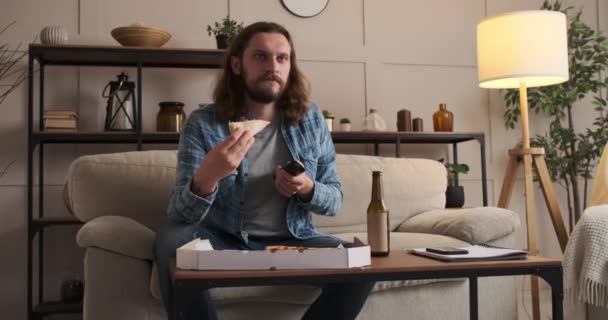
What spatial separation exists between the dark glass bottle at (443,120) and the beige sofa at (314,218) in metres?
0.59

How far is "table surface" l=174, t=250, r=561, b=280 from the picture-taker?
118 centimetres

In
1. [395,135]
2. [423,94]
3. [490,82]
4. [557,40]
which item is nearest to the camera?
[557,40]

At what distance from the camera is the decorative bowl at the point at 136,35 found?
10.4 ft

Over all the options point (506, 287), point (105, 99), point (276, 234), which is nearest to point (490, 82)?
point (506, 287)

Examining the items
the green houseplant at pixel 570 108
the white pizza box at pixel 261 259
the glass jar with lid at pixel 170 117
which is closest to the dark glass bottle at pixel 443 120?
the green houseplant at pixel 570 108

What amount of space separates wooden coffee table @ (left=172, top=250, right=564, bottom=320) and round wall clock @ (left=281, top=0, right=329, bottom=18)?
2519 millimetres

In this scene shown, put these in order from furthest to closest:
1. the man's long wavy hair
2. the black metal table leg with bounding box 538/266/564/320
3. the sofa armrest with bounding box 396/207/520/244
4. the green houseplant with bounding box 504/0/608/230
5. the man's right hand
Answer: the green houseplant with bounding box 504/0/608/230 → the sofa armrest with bounding box 396/207/520/244 → the man's long wavy hair → the man's right hand → the black metal table leg with bounding box 538/266/564/320

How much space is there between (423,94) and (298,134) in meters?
2.07

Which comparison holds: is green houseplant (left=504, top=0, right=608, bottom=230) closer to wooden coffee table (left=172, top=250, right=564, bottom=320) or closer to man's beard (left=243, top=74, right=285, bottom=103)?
man's beard (left=243, top=74, right=285, bottom=103)

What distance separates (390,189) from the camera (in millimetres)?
2785

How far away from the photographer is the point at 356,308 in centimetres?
163

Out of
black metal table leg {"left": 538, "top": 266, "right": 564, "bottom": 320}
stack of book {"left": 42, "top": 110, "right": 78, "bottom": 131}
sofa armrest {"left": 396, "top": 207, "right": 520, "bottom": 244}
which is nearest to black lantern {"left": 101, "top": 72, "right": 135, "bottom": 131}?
stack of book {"left": 42, "top": 110, "right": 78, "bottom": 131}

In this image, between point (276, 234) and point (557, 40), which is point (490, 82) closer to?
point (557, 40)

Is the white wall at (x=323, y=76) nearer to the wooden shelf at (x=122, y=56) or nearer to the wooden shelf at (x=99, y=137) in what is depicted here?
the wooden shelf at (x=122, y=56)
